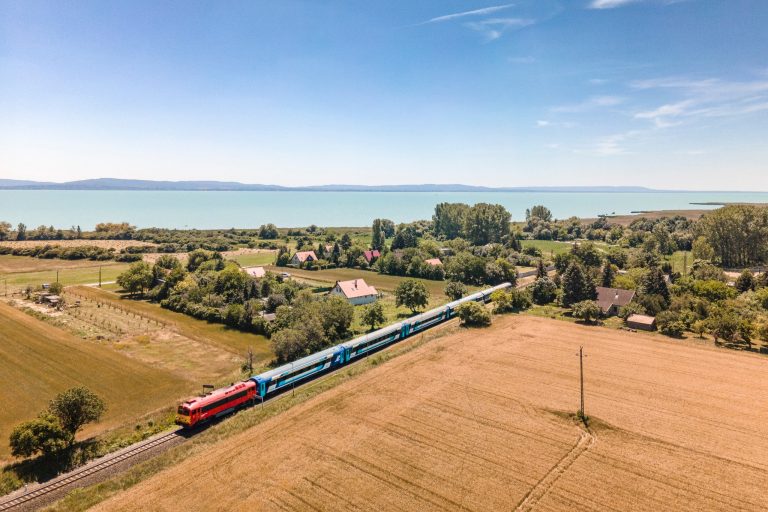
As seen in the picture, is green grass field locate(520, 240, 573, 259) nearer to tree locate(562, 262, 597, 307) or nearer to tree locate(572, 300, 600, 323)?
tree locate(562, 262, 597, 307)

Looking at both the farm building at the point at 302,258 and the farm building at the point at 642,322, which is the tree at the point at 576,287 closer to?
the farm building at the point at 642,322

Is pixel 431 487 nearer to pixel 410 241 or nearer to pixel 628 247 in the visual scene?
pixel 410 241

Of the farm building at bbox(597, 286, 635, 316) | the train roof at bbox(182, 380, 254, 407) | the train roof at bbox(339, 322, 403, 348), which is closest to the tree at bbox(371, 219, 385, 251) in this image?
the farm building at bbox(597, 286, 635, 316)

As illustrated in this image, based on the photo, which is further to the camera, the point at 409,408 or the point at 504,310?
the point at 504,310

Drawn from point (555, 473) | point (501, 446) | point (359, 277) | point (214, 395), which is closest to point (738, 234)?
point (359, 277)

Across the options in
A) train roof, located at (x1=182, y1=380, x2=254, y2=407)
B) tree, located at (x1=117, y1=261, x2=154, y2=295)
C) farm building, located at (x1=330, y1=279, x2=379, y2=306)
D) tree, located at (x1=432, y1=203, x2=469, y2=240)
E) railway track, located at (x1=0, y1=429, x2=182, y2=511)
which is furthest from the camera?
tree, located at (x1=432, y1=203, x2=469, y2=240)

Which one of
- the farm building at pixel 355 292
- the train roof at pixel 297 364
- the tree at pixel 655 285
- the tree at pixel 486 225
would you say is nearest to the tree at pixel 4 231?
the farm building at pixel 355 292

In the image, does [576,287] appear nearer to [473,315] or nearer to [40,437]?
[473,315]

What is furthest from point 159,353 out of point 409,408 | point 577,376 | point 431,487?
point 577,376
